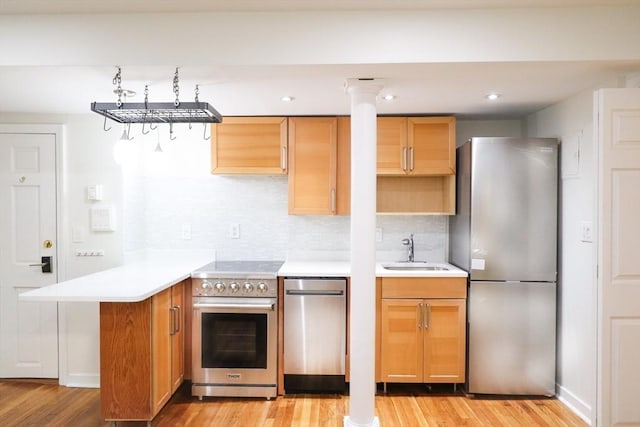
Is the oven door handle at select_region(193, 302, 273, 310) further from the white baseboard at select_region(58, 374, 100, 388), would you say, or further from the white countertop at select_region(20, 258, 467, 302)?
the white baseboard at select_region(58, 374, 100, 388)

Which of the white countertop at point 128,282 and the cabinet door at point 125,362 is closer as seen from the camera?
the white countertop at point 128,282

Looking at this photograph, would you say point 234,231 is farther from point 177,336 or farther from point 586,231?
point 586,231

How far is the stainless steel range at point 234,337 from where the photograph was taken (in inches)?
119

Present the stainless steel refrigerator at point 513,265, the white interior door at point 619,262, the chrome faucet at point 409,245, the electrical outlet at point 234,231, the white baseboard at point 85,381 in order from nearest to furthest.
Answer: the white interior door at point 619,262
the stainless steel refrigerator at point 513,265
the white baseboard at point 85,381
the chrome faucet at point 409,245
the electrical outlet at point 234,231

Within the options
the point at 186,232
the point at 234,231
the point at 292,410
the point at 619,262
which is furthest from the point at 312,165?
the point at 619,262

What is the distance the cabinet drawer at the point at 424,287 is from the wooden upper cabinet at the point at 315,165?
753mm

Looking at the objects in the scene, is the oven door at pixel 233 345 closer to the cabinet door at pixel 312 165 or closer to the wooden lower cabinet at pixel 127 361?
the wooden lower cabinet at pixel 127 361

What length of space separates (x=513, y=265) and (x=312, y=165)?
1765mm

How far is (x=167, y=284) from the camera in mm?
2627

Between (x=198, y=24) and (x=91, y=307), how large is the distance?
7.88ft

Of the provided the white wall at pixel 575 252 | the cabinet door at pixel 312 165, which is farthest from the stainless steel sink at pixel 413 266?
the white wall at pixel 575 252

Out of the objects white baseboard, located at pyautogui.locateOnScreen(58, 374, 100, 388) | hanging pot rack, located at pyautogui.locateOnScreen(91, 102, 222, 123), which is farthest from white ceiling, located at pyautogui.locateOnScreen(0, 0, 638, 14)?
white baseboard, located at pyautogui.locateOnScreen(58, 374, 100, 388)

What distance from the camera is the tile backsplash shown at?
369 centimetres

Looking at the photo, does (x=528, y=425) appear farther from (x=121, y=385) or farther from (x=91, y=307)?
(x=91, y=307)
